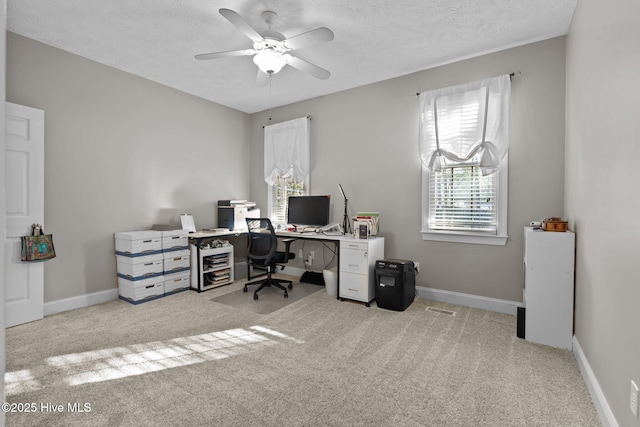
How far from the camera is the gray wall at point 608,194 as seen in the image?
1367mm

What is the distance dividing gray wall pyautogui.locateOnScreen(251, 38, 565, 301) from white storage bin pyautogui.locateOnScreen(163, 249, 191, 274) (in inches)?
72.7

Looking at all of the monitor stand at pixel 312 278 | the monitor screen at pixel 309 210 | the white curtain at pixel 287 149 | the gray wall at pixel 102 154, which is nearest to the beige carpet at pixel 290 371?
the gray wall at pixel 102 154

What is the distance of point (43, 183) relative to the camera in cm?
302

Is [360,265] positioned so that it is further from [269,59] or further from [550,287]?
[269,59]

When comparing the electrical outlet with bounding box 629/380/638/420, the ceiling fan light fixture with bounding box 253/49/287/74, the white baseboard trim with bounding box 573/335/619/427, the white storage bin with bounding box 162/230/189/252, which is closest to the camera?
the electrical outlet with bounding box 629/380/638/420

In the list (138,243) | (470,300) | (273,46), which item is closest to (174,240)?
(138,243)

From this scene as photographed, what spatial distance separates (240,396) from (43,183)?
294 centimetres

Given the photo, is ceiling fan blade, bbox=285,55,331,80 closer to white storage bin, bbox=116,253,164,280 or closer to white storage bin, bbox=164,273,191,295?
white storage bin, bbox=116,253,164,280

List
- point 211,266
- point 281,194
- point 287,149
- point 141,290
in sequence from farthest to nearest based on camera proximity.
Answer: point 281,194
point 287,149
point 211,266
point 141,290

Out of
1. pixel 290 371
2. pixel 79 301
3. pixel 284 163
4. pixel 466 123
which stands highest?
pixel 466 123

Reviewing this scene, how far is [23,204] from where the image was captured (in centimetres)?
288

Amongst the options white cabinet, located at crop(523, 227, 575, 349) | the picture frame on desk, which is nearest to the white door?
the picture frame on desk

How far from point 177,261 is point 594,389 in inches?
159

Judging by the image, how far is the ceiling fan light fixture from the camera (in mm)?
2633
